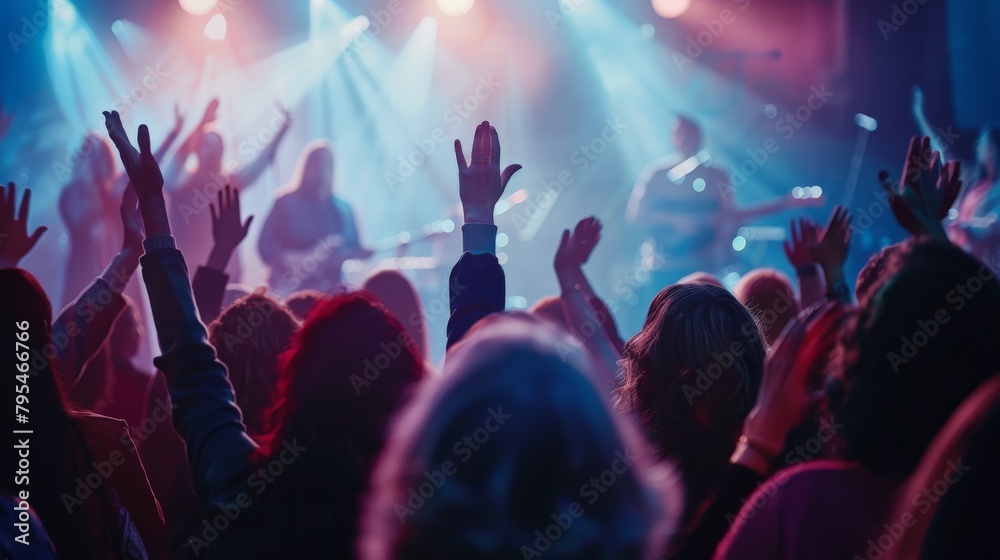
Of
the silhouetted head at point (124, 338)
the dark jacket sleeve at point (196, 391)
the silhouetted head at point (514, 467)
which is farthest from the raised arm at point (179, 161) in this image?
the silhouetted head at point (514, 467)

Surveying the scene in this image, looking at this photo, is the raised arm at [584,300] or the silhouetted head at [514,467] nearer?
the silhouetted head at [514,467]

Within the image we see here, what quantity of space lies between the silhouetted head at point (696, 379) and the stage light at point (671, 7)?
7.75 meters

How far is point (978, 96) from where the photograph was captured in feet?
24.3

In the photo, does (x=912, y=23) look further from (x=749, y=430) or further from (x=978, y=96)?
(x=749, y=430)

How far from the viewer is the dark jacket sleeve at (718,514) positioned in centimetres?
133

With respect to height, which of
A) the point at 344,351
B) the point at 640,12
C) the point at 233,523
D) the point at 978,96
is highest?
the point at 640,12

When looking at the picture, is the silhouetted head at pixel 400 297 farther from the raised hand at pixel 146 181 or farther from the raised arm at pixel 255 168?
the raised arm at pixel 255 168

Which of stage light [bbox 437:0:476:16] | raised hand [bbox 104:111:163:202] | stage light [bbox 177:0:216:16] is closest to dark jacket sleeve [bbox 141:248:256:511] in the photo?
raised hand [bbox 104:111:163:202]

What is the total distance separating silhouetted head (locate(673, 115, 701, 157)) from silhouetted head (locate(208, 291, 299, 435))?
556 centimetres

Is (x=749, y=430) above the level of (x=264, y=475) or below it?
below

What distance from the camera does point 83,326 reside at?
1.89 meters

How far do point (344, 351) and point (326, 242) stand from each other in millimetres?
4988

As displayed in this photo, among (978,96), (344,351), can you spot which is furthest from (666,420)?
(978,96)

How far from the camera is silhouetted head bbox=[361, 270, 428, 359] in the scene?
11.2 feet
